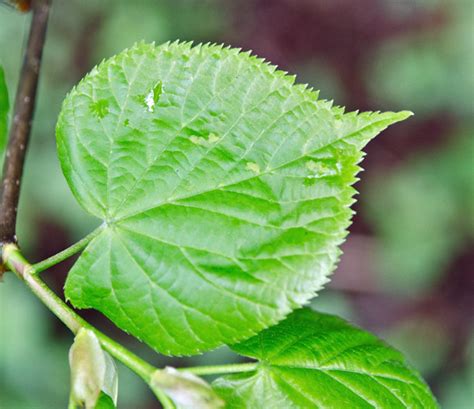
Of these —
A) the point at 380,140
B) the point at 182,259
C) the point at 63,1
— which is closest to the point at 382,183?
the point at 380,140

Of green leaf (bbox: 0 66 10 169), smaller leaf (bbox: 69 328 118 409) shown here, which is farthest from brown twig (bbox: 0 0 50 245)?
smaller leaf (bbox: 69 328 118 409)

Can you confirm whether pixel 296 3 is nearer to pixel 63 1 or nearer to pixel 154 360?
pixel 63 1

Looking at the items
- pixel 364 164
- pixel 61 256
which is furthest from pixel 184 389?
pixel 364 164

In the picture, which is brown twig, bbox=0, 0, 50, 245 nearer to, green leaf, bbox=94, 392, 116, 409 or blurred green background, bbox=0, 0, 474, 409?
green leaf, bbox=94, 392, 116, 409

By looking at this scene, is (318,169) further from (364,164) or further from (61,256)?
(364,164)

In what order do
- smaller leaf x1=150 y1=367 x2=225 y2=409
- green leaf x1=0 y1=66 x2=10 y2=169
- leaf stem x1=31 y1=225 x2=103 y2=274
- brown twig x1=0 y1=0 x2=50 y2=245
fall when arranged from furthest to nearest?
green leaf x1=0 y1=66 x2=10 y2=169 → brown twig x1=0 y1=0 x2=50 y2=245 → leaf stem x1=31 y1=225 x2=103 y2=274 → smaller leaf x1=150 y1=367 x2=225 y2=409

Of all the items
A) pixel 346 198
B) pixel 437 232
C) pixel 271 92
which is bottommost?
pixel 437 232

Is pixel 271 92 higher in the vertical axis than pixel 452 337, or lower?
higher
